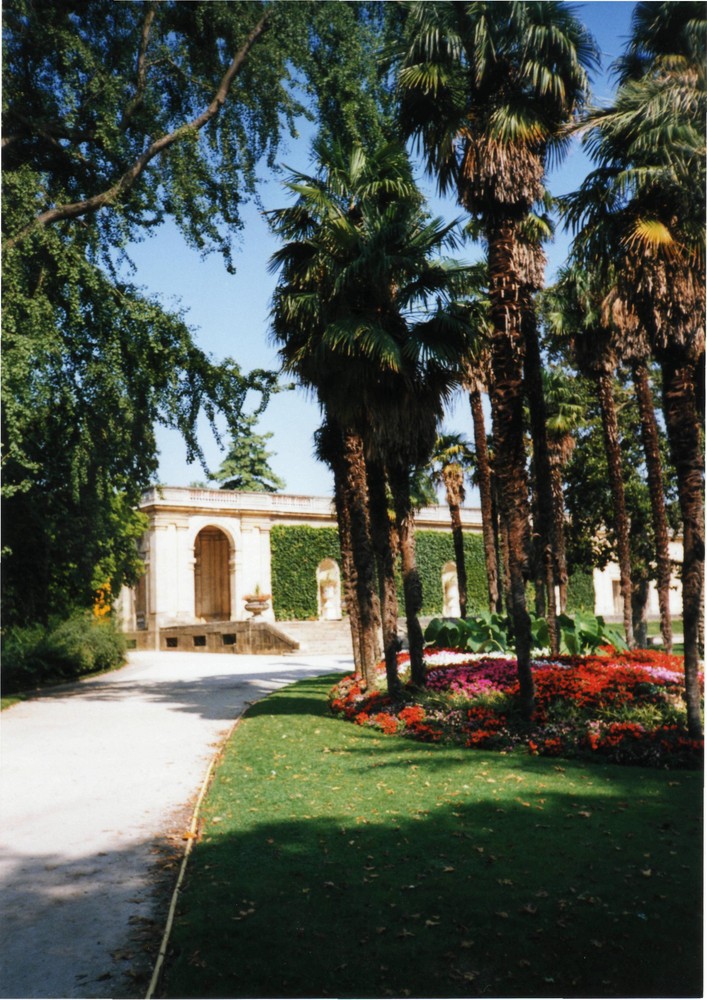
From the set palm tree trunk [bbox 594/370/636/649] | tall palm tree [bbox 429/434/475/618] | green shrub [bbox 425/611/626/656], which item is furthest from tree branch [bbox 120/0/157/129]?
tall palm tree [bbox 429/434/475/618]

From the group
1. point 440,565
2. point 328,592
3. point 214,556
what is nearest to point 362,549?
point 328,592

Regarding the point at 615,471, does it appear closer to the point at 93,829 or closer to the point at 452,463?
the point at 452,463

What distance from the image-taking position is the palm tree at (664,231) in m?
8.82

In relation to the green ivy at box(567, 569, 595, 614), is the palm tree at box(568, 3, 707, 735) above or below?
above

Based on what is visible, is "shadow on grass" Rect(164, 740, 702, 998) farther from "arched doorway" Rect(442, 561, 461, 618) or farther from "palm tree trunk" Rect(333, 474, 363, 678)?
"arched doorway" Rect(442, 561, 461, 618)

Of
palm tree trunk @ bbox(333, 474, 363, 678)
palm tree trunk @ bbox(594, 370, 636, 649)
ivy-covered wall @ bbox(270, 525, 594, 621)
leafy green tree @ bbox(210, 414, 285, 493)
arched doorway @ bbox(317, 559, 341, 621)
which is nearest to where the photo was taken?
palm tree trunk @ bbox(333, 474, 363, 678)

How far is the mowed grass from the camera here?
418cm

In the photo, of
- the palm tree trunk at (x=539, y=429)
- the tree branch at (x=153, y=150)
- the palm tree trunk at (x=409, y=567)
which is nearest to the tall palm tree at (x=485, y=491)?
the palm tree trunk at (x=539, y=429)

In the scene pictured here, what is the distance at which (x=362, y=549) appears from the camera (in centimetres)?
1338

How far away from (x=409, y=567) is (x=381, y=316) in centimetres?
378

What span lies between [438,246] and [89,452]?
643cm

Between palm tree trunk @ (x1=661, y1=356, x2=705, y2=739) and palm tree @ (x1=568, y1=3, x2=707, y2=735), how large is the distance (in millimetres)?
11

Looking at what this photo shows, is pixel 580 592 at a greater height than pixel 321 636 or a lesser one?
greater

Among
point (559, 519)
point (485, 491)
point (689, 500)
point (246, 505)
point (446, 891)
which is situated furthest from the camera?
point (246, 505)
